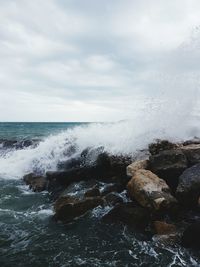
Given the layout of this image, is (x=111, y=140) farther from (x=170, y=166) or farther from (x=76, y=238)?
(x=76, y=238)

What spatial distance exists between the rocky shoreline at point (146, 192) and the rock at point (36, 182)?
65 millimetres

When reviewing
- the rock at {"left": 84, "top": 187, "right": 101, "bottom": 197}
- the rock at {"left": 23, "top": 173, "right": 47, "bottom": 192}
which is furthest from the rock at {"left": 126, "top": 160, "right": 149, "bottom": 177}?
the rock at {"left": 23, "top": 173, "right": 47, "bottom": 192}

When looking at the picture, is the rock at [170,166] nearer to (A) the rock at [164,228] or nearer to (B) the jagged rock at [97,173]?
(B) the jagged rock at [97,173]

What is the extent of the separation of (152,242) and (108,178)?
385 centimetres

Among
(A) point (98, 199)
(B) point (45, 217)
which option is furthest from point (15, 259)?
(A) point (98, 199)

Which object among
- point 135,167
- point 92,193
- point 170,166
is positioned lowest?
point 92,193

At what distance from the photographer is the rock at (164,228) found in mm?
6723

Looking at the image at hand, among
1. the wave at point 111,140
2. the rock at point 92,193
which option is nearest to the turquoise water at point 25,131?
the wave at point 111,140

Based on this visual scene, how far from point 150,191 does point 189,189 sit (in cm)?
87

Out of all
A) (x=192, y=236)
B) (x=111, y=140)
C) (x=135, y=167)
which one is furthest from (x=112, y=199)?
(x=111, y=140)

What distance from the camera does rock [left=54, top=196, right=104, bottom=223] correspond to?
26.0ft

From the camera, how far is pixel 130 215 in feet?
24.1

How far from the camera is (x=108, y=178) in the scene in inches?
403

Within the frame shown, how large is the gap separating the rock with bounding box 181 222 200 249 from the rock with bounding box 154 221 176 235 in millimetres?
428
